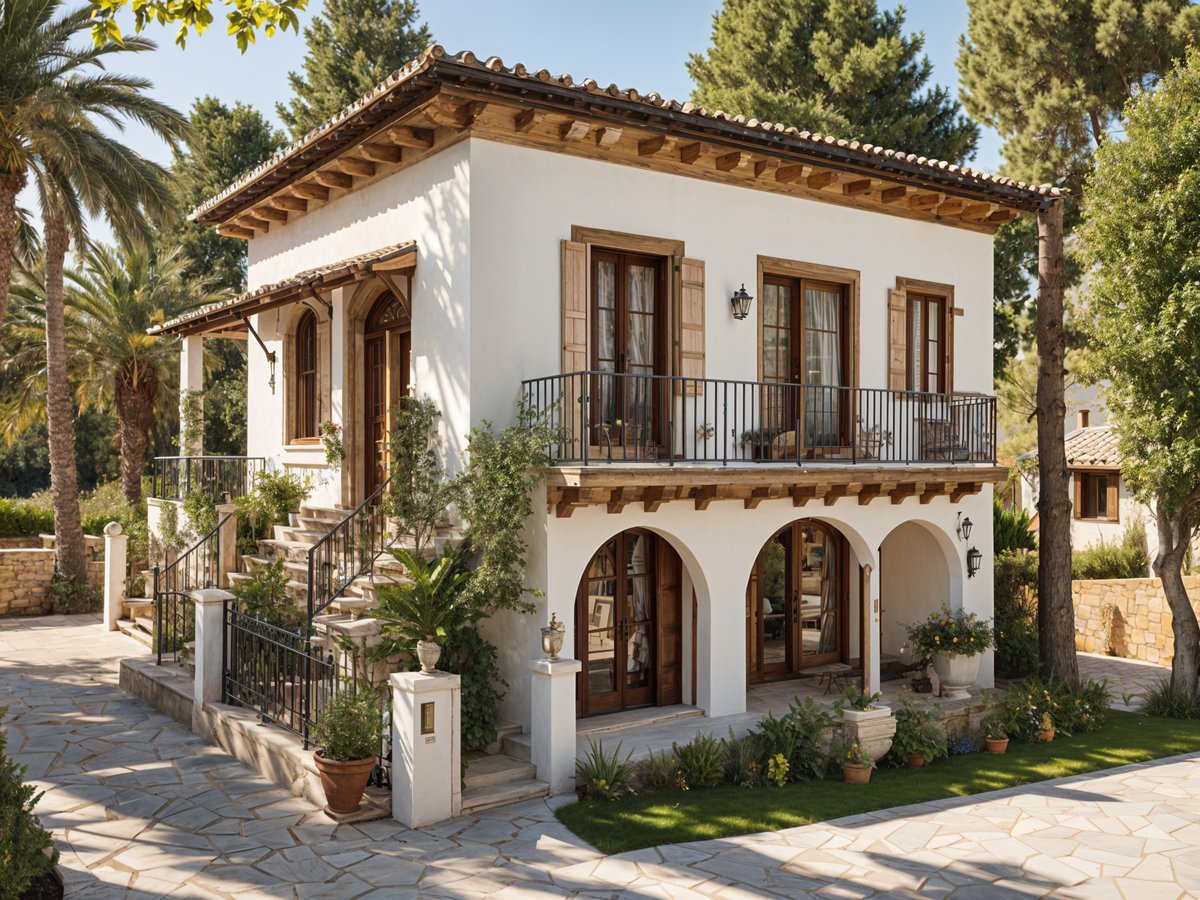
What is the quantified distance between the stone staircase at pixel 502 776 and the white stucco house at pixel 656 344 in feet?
1.53

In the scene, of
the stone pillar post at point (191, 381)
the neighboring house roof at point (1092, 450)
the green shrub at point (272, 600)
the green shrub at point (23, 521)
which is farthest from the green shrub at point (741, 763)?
the green shrub at point (23, 521)

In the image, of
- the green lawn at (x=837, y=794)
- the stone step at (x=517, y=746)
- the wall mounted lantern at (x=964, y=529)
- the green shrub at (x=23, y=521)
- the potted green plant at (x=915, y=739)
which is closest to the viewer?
the green lawn at (x=837, y=794)

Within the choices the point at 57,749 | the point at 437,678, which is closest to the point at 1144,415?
the point at 437,678

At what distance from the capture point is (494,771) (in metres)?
9.16

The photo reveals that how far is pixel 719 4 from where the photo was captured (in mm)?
26875

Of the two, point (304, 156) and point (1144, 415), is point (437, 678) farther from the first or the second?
point (1144, 415)

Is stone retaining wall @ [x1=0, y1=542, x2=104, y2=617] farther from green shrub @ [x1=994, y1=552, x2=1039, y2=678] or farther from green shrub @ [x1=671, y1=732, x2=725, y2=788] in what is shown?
green shrub @ [x1=994, y1=552, x2=1039, y2=678]

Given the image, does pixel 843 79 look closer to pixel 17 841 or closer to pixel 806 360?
pixel 806 360

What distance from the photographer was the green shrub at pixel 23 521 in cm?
2205

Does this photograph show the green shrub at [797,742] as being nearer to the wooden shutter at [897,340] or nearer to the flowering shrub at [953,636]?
the flowering shrub at [953,636]

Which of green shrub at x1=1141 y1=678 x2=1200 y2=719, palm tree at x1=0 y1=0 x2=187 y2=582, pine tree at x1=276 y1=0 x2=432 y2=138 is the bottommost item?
green shrub at x1=1141 y1=678 x2=1200 y2=719

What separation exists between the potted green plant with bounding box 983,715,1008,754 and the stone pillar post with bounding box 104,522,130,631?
13.8 metres

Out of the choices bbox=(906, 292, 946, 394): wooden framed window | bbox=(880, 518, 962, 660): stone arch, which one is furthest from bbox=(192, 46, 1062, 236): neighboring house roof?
bbox=(880, 518, 962, 660): stone arch

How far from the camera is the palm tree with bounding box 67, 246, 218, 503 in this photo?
22.8 meters
